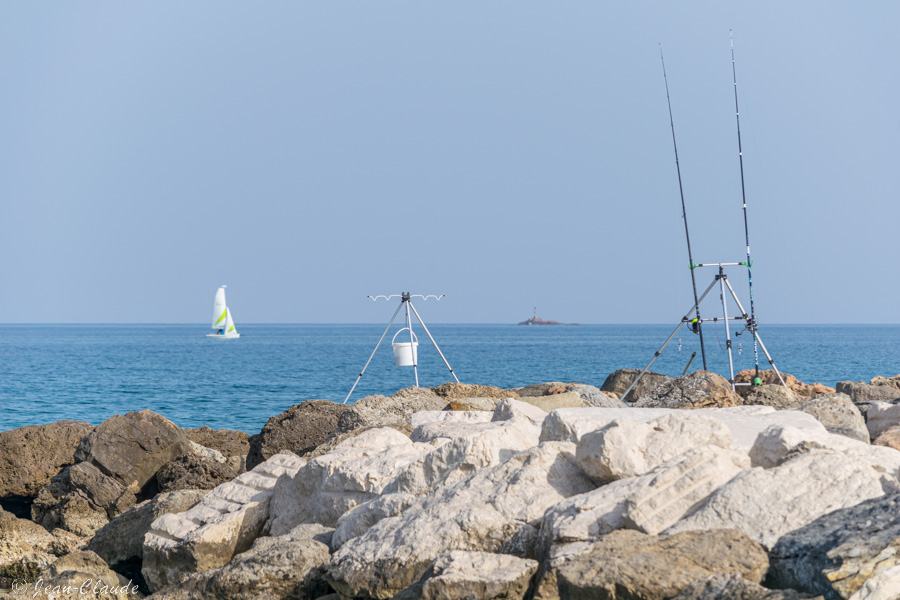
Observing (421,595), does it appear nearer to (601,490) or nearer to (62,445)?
(601,490)

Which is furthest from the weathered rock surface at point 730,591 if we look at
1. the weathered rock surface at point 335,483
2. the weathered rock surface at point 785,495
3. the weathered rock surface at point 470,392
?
the weathered rock surface at point 470,392

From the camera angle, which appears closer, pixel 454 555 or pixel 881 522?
pixel 881 522

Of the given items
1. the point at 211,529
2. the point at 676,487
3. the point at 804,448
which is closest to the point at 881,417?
the point at 804,448

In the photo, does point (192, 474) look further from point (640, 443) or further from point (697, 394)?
point (640, 443)

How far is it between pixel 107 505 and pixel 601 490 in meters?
5.67

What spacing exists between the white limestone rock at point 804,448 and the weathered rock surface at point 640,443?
29 centimetres

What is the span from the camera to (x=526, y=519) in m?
4.86

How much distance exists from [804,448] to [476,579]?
1911mm

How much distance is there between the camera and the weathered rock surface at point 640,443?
16.3ft

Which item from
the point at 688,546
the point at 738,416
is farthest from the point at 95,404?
the point at 688,546

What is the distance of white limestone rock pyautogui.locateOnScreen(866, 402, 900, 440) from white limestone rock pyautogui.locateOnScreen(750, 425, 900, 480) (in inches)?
107

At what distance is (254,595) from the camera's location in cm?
493

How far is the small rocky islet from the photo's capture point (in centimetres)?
378

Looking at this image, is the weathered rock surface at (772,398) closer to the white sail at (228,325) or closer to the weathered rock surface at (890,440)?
the weathered rock surface at (890,440)
